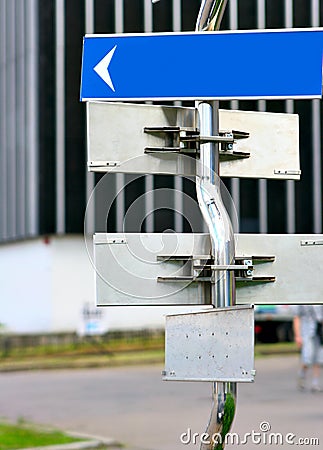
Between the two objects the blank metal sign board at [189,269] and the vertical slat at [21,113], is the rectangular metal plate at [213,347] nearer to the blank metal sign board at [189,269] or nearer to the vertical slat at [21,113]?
the blank metal sign board at [189,269]

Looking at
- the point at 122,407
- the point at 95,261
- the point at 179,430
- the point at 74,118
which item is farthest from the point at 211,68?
the point at 74,118

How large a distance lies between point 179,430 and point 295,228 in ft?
81.1

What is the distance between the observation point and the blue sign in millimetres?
4438

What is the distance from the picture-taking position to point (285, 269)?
457 centimetres

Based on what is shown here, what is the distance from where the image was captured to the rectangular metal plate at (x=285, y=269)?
4543 millimetres

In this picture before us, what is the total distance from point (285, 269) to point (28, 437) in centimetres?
831

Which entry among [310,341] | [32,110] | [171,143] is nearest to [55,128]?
[32,110]

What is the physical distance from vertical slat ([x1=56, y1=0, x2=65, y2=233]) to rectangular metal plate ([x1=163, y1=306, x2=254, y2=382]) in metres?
30.8

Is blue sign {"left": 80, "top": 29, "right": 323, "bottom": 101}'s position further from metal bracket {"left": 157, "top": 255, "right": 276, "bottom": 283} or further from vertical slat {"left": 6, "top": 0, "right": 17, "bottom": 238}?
vertical slat {"left": 6, "top": 0, "right": 17, "bottom": 238}

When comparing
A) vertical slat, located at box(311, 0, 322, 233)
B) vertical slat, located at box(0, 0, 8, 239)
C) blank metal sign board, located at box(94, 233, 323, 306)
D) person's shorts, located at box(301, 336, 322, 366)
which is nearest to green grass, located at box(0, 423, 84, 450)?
person's shorts, located at box(301, 336, 322, 366)

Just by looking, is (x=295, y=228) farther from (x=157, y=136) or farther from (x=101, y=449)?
(x=157, y=136)

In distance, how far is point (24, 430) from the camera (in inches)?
514

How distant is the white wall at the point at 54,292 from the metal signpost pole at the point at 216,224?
29.9 meters

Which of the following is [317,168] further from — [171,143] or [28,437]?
[171,143]
